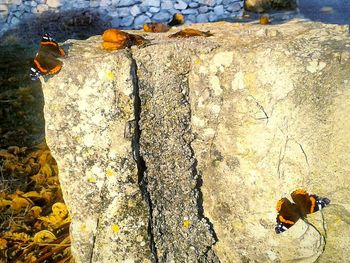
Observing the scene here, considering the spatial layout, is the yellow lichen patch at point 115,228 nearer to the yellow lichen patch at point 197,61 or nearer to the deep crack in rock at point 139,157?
the deep crack in rock at point 139,157

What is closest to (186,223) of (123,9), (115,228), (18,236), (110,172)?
(115,228)

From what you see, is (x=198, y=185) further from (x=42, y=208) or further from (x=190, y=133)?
(x=42, y=208)

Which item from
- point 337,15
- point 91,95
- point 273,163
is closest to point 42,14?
point 337,15

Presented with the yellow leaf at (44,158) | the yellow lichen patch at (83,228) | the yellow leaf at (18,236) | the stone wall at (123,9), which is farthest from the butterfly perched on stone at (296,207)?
the stone wall at (123,9)

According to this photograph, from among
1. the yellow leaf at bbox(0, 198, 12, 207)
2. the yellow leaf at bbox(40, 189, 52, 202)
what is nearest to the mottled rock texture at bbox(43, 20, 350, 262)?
the yellow leaf at bbox(40, 189, 52, 202)

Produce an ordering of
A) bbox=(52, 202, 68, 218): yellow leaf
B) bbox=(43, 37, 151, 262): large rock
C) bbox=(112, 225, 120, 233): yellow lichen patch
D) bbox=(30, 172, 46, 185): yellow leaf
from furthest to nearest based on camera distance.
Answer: bbox=(30, 172, 46, 185): yellow leaf, bbox=(52, 202, 68, 218): yellow leaf, bbox=(112, 225, 120, 233): yellow lichen patch, bbox=(43, 37, 151, 262): large rock

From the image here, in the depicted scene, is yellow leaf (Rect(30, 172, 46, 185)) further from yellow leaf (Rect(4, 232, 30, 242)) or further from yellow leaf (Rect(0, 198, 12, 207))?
yellow leaf (Rect(4, 232, 30, 242))

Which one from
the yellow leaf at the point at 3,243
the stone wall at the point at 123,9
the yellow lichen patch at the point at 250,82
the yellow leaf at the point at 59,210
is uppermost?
the yellow lichen patch at the point at 250,82
